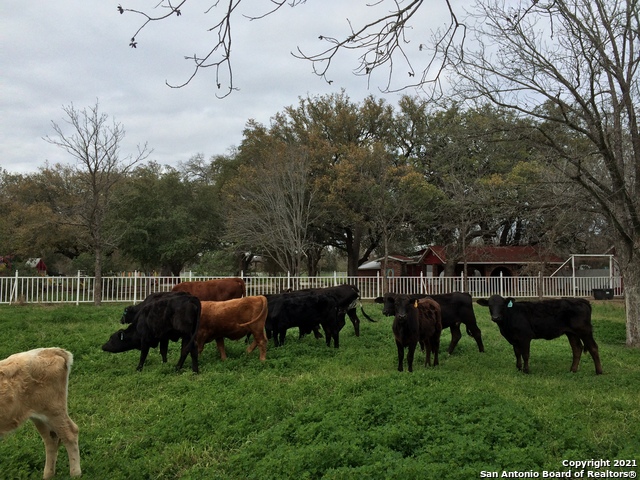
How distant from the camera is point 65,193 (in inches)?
1230

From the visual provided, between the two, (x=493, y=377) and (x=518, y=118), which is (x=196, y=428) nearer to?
(x=493, y=377)

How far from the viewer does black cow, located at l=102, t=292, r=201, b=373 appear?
8.00 meters

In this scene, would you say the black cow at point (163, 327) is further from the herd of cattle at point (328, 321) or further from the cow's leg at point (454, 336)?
the cow's leg at point (454, 336)

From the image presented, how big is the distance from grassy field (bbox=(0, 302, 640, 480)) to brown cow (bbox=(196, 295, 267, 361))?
0.34m

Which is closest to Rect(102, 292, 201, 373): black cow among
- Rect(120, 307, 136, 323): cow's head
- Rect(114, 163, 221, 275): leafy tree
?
Rect(120, 307, 136, 323): cow's head

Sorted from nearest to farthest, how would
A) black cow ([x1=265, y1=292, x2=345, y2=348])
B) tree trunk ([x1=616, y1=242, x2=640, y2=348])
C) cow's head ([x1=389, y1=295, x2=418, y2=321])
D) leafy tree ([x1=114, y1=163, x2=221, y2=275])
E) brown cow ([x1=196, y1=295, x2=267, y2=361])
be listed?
cow's head ([x1=389, y1=295, x2=418, y2=321]) < brown cow ([x1=196, y1=295, x2=267, y2=361]) < black cow ([x1=265, y1=292, x2=345, y2=348]) < tree trunk ([x1=616, y1=242, x2=640, y2=348]) < leafy tree ([x1=114, y1=163, x2=221, y2=275])

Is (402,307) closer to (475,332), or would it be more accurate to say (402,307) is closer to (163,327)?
(475,332)

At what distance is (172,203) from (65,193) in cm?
721

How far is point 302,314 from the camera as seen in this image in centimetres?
983

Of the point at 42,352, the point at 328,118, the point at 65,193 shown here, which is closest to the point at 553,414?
the point at 42,352

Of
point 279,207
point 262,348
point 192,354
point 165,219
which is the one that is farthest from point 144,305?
point 165,219

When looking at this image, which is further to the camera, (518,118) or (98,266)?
(98,266)

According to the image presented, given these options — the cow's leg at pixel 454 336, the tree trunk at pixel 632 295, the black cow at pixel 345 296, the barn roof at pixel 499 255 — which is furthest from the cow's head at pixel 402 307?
the barn roof at pixel 499 255

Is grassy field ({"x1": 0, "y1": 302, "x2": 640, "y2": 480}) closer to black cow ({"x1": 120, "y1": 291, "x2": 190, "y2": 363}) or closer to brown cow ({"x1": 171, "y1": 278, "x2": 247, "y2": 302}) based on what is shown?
black cow ({"x1": 120, "y1": 291, "x2": 190, "y2": 363})
